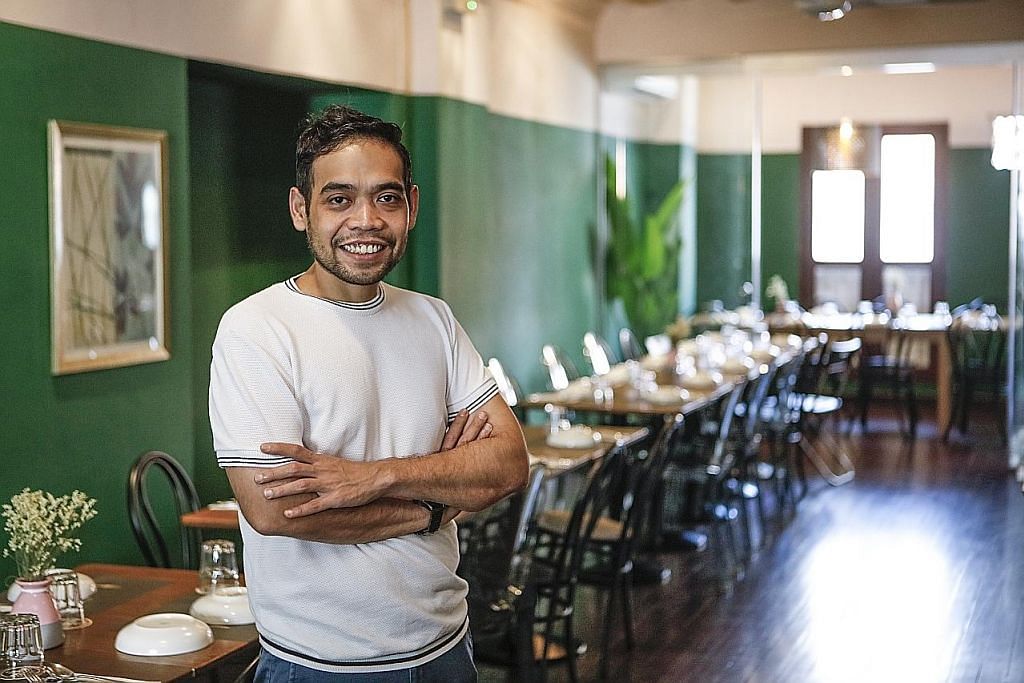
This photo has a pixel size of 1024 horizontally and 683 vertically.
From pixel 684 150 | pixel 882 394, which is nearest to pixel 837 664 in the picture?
pixel 684 150

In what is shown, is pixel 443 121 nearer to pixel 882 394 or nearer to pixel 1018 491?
pixel 1018 491

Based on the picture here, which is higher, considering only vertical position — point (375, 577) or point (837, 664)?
point (375, 577)

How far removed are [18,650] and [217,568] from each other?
80cm

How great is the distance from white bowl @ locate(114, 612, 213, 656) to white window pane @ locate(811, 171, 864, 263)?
10.8 meters

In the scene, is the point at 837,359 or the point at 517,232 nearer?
the point at 517,232

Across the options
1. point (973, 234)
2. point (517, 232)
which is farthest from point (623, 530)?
point (973, 234)

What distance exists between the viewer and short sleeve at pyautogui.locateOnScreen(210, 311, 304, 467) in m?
2.20

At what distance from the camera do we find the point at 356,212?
2297 millimetres

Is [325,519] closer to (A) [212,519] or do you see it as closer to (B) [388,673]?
(B) [388,673]

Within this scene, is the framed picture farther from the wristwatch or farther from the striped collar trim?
the wristwatch

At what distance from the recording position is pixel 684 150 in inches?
428

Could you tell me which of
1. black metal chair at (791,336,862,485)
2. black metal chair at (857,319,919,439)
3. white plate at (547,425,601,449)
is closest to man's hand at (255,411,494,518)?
white plate at (547,425,601,449)

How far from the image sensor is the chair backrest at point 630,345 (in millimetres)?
10477

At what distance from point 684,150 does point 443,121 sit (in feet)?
12.9
